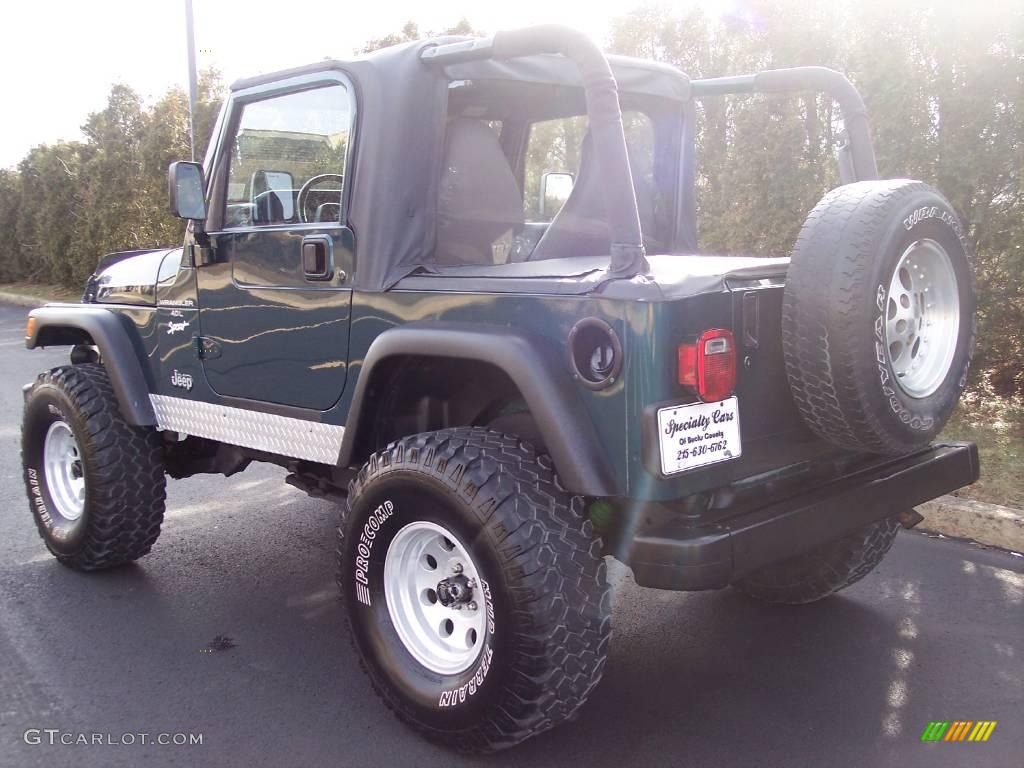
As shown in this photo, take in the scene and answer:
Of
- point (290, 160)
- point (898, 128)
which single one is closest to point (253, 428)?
point (290, 160)

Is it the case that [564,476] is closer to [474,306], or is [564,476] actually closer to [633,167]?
[474,306]

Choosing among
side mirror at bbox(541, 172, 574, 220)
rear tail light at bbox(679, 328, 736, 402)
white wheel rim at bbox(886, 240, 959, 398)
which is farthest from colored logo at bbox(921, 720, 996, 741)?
side mirror at bbox(541, 172, 574, 220)

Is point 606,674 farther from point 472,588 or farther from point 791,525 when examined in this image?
point 791,525

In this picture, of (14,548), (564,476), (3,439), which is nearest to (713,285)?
(564,476)

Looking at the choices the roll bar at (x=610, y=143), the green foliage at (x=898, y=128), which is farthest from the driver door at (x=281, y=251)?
the green foliage at (x=898, y=128)

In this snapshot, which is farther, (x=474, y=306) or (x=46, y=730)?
(x=46, y=730)

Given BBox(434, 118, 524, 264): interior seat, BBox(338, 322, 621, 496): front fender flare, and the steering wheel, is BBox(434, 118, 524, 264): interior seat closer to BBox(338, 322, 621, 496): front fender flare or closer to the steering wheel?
the steering wheel

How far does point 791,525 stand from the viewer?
8.79ft

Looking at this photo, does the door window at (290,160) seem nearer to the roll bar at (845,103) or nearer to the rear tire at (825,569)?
the roll bar at (845,103)

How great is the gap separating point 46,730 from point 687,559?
7.03ft

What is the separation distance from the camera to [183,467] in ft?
15.0

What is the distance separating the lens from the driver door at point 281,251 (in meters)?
3.27

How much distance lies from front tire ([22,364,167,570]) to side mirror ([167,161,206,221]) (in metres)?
1.04

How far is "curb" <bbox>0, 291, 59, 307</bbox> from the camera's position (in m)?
18.4
